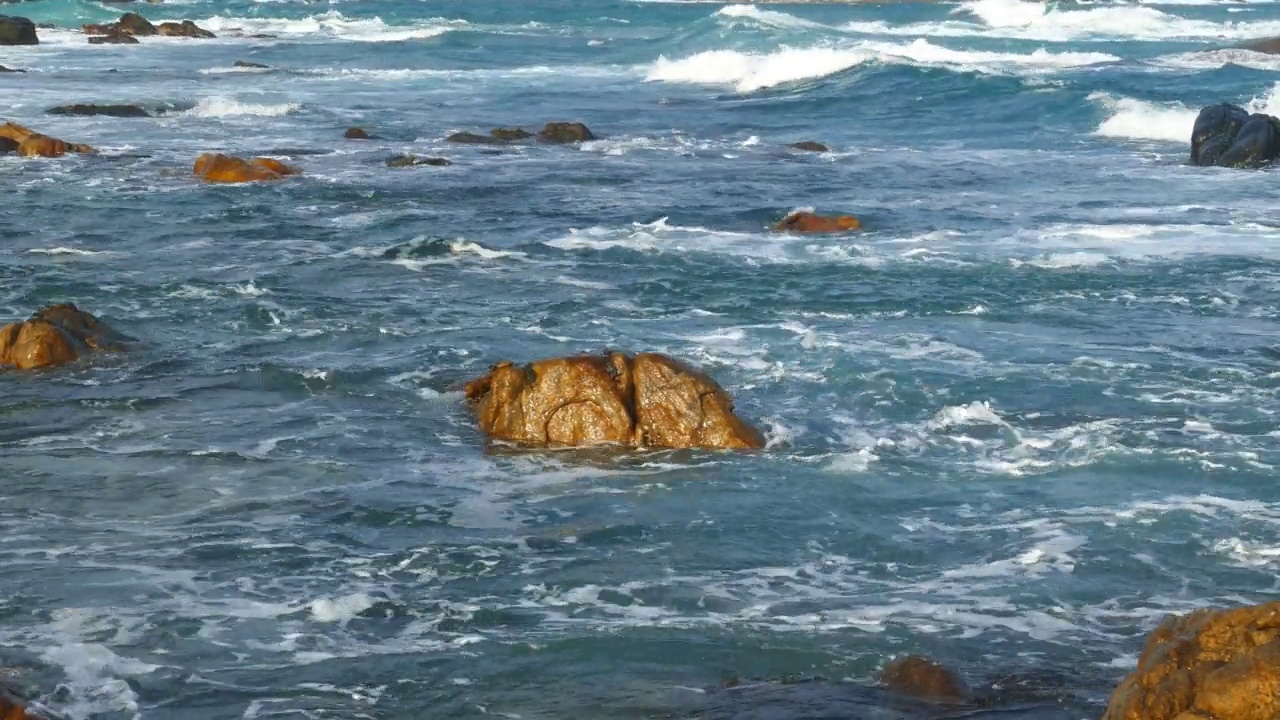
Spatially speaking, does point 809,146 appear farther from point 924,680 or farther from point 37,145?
point 924,680

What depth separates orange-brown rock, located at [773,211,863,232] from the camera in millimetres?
21391

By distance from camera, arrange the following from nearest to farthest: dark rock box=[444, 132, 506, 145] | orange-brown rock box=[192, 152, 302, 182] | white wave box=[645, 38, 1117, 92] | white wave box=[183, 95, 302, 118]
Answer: orange-brown rock box=[192, 152, 302, 182] < dark rock box=[444, 132, 506, 145] < white wave box=[183, 95, 302, 118] < white wave box=[645, 38, 1117, 92]

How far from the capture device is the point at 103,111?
33.7m

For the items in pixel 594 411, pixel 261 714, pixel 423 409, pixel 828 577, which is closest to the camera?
pixel 261 714

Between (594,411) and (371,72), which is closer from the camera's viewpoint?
(594,411)

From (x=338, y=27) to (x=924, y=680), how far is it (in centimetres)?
6405

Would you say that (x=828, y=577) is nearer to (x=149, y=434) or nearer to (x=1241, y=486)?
(x=1241, y=486)

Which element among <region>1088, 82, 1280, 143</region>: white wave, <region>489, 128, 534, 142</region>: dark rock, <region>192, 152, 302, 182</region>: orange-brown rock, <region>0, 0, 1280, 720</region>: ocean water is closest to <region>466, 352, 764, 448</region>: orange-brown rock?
<region>0, 0, 1280, 720</region>: ocean water

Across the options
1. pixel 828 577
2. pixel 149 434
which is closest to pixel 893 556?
pixel 828 577

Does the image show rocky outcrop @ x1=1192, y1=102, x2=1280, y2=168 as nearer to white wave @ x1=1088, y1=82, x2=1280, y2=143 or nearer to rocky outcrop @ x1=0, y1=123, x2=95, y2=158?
white wave @ x1=1088, y1=82, x2=1280, y2=143

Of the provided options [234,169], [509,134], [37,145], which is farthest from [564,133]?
[37,145]

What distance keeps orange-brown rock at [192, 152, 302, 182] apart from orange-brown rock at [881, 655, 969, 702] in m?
18.4

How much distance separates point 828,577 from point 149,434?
217 inches

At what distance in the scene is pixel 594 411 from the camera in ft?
39.9
